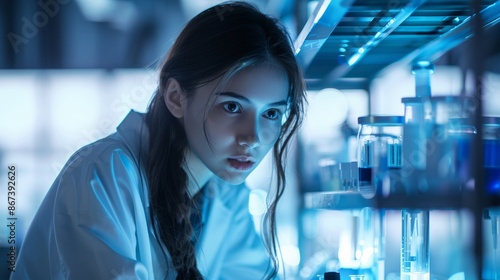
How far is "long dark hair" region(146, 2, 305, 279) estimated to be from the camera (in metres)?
1.09

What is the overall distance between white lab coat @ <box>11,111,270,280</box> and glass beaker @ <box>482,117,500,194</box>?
602mm

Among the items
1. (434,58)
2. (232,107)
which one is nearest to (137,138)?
(232,107)

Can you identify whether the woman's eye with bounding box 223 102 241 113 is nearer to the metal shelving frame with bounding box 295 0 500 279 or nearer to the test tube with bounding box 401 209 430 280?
the metal shelving frame with bounding box 295 0 500 279

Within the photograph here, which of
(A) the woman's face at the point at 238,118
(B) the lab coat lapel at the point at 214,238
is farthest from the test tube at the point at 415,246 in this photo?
(B) the lab coat lapel at the point at 214,238

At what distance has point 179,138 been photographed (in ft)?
4.06

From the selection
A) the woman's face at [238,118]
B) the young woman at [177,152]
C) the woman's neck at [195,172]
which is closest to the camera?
the young woman at [177,152]

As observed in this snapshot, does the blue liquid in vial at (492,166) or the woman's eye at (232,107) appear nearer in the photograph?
the blue liquid in vial at (492,166)

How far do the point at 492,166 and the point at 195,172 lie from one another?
28.1 inches

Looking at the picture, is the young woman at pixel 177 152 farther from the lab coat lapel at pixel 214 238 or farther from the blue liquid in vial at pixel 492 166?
the blue liquid in vial at pixel 492 166

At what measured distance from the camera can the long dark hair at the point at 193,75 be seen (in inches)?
43.1

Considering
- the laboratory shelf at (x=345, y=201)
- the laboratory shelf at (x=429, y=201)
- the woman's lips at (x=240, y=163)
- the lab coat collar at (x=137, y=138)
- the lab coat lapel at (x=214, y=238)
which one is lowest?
the lab coat lapel at (x=214, y=238)

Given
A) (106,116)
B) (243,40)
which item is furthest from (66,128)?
(243,40)

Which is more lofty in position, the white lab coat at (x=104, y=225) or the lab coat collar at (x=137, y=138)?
the lab coat collar at (x=137, y=138)

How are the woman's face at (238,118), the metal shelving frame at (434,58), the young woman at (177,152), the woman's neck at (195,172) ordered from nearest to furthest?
Answer: the metal shelving frame at (434,58)
the young woman at (177,152)
the woman's face at (238,118)
the woman's neck at (195,172)
